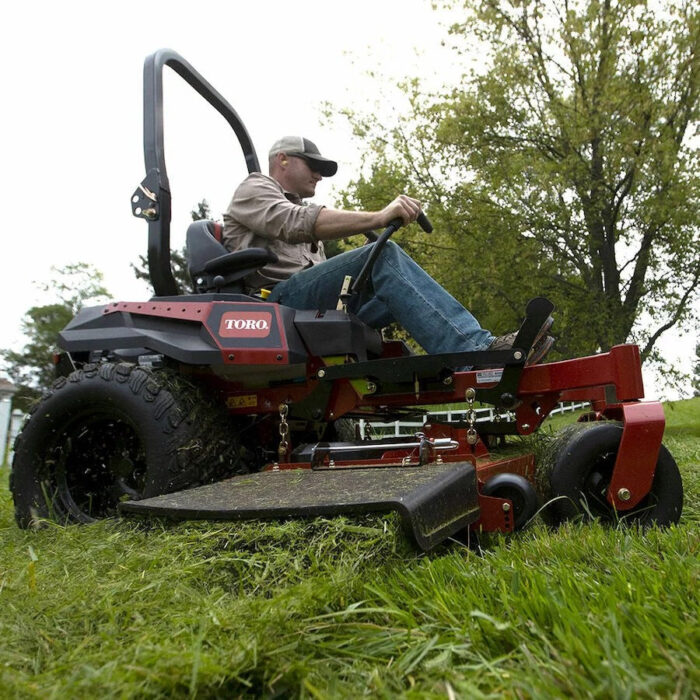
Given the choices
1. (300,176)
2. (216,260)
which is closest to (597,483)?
(216,260)

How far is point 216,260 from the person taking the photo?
3.12 meters

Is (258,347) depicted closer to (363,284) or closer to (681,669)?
(363,284)

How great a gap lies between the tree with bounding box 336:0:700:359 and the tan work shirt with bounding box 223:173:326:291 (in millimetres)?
8038

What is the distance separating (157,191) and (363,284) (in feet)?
3.83

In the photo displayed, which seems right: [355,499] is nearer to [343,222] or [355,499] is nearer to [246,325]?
[246,325]

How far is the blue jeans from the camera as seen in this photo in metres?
2.73

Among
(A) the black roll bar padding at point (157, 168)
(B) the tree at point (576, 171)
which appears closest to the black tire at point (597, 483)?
(A) the black roll bar padding at point (157, 168)

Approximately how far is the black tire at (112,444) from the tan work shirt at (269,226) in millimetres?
756

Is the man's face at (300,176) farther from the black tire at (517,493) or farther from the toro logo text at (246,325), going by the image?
the black tire at (517,493)

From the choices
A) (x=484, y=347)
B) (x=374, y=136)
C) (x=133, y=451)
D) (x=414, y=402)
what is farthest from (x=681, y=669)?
(x=374, y=136)

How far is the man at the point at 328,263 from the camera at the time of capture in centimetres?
276

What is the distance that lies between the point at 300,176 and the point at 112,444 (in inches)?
66.9

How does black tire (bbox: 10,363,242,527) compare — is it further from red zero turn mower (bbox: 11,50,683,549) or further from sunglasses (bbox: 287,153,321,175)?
sunglasses (bbox: 287,153,321,175)

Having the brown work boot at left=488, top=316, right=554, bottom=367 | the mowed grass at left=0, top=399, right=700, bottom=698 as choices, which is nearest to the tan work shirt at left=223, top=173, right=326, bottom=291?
the brown work boot at left=488, top=316, right=554, bottom=367
